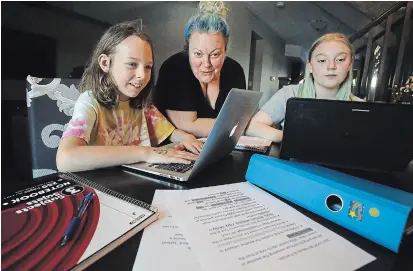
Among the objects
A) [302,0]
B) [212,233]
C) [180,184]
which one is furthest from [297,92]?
[212,233]

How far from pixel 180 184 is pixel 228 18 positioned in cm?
114

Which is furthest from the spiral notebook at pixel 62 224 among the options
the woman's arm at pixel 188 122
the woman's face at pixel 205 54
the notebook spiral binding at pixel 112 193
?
the woman's face at pixel 205 54

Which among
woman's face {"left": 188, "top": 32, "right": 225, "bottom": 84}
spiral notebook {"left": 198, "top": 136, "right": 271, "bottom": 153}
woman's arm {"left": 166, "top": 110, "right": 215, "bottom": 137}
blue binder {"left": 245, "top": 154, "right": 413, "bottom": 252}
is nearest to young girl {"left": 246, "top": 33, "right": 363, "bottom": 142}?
spiral notebook {"left": 198, "top": 136, "right": 271, "bottom": 153}

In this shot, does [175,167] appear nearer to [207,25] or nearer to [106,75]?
[106,75]

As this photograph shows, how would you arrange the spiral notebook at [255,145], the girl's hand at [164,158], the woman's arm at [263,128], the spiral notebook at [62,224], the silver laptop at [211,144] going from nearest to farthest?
the spiral notebook at [62,224] < the silver laptop at [211,144] < the girl's hand at [164,158] < the spiral notebook at [255,145] < the woman's arm at [263,128]

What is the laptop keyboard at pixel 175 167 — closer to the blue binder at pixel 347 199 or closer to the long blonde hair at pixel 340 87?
the blue binder at pixel 347 199

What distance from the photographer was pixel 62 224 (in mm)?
334

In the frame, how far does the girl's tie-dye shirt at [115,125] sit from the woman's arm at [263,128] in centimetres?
36

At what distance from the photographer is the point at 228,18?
53.9 inches

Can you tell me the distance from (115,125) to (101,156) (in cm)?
38

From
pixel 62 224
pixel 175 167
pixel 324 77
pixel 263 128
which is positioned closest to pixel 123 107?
pixel 175 167

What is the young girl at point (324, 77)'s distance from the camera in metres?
1.21

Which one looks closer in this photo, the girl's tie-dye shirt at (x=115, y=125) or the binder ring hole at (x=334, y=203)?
the binder ring hole at (x=334, y=203)

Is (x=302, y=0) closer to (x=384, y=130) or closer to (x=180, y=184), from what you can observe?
(x=384, y=130)
